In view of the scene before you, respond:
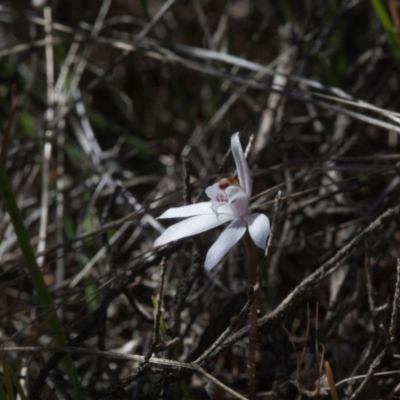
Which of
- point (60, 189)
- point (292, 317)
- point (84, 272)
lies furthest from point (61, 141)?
point (292, 317)

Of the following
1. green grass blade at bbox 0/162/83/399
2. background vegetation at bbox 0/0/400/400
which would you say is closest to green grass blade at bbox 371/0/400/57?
background vegetation at bbox 0/0/400/400

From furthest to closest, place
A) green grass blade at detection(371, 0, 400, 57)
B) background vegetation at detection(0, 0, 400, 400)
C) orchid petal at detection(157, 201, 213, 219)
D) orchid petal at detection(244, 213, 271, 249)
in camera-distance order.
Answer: green grass blade at detection(371, 0, 400, 57) → background vegetation at detection(0, 0, 400, 400) → orchid petal at detection(157, 201, 213, 219) → orchid petal at detection(244, 213, 271, 249)

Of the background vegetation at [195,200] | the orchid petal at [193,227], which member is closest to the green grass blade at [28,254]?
the background vegetation at [195,200]

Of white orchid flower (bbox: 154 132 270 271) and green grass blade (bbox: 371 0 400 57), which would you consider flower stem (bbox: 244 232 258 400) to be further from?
green grass blade (bbox: 371 0 400 57)

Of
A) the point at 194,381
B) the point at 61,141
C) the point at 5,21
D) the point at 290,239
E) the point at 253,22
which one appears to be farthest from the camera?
the point at 253,22

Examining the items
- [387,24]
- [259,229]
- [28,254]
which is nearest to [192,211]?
[259,229]

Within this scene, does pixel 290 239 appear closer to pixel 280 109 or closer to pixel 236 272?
pixel 236 272
